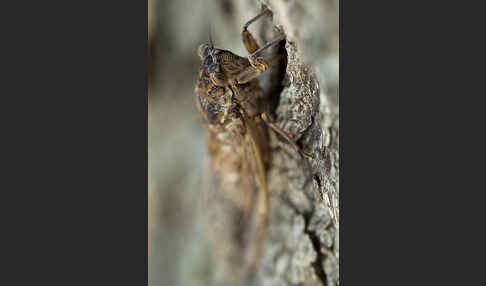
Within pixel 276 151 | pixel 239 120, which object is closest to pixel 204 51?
pixel 239 120

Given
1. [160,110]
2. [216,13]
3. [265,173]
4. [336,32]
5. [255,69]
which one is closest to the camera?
[336,32]

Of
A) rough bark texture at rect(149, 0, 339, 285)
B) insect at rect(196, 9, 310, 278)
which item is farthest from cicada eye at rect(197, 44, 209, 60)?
rough bark texture at rect(149, 0, 339, 285)

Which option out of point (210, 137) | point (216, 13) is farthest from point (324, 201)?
point (216, 13)

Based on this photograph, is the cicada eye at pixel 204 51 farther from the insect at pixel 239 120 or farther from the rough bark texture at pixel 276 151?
the rough bark texture at pixel 276 151

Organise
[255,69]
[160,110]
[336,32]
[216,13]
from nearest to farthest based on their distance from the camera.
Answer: [336,32]
[255,69]
[216,13]
[160,110]

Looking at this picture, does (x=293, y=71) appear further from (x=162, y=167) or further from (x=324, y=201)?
(x=162, y=167)

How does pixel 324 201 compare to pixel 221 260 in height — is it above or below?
above

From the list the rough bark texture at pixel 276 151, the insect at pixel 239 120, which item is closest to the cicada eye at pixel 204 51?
the insect at pixel 239 120
